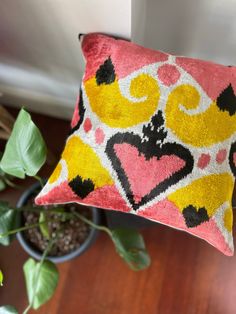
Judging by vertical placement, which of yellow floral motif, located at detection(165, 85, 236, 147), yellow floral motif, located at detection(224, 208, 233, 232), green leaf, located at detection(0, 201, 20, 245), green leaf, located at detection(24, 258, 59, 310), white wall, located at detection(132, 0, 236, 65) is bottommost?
green leaf, located at detection(24, 258, 59, 310)

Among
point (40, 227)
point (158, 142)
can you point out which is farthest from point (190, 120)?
point (40, 227)

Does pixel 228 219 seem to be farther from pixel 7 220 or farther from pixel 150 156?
pixel 7 220

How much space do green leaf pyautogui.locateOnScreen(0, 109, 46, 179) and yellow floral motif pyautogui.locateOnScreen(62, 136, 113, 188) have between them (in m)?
0.05

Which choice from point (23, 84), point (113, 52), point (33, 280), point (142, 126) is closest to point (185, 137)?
point (142, 126)

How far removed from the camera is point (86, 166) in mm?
674

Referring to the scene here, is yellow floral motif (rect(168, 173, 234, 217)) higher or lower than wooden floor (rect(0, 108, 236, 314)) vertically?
higher

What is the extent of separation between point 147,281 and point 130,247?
12.8 inches

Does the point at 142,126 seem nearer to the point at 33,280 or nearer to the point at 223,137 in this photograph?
the point at 223,137

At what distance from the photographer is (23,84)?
3.63 ft

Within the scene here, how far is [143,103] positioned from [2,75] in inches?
22.3

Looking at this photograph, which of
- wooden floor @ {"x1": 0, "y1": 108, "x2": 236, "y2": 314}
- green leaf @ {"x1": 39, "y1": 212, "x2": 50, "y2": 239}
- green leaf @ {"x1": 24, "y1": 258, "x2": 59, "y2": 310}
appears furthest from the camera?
wooden floor @ {"x1": 0, "y1": 108, "x2": 236, "y2": 314}

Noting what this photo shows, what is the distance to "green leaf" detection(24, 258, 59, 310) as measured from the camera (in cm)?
79

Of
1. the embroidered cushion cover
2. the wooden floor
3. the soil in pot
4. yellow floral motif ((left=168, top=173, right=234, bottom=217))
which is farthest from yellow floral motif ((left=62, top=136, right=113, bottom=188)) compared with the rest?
the wooden floor

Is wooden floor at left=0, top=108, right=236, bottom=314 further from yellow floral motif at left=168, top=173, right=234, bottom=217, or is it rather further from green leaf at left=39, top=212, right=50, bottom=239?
yellow floral motif at left=168, top=173, right=234, bottom=217
